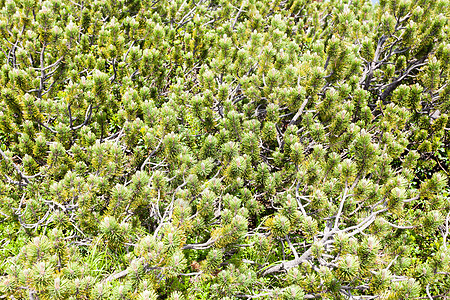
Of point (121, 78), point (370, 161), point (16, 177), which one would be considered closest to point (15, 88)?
point (16, 177)

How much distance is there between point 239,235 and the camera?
219cm

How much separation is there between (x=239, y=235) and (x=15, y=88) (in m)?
2.81

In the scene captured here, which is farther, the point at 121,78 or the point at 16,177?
the point at 121,78

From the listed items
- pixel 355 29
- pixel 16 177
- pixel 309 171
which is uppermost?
pixel 355 29

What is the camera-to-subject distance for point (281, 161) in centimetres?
309

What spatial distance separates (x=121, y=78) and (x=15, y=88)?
1.30 metres

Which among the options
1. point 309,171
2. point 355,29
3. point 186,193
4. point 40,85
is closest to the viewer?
point 186,193

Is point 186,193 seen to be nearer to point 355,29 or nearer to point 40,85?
point 40,85

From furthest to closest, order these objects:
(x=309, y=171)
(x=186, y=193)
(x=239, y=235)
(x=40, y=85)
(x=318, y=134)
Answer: (x=40, y=85), (x=318, y=134), (x=309, y=171), (x=186, y=193), (x=239, y=235)

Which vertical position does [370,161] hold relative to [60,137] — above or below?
above

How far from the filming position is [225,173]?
270 cm

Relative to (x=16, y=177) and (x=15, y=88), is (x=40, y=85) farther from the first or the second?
(x=16, y=177)

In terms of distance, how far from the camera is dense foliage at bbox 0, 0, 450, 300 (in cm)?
214

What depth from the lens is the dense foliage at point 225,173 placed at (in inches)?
84.4
